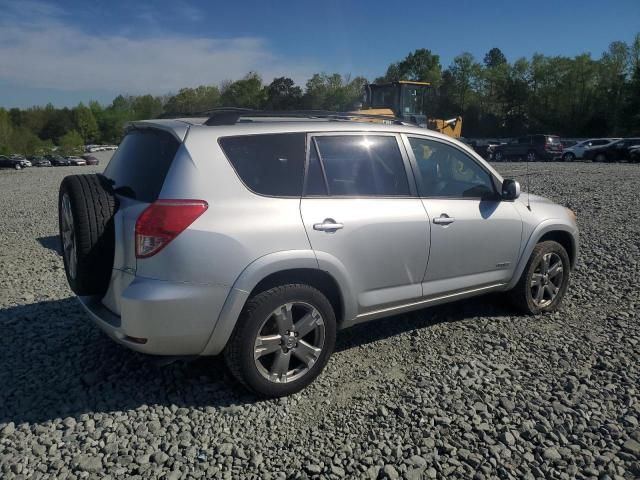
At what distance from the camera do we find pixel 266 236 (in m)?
3.29

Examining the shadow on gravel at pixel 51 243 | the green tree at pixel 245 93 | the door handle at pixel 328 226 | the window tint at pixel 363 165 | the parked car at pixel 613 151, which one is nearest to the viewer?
the door handle at pixel 328 226

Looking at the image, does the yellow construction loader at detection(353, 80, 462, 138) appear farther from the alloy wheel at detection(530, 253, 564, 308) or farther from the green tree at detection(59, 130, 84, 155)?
the green tree at detection(59, 130, 84, 155)

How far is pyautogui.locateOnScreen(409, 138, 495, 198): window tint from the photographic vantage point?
425cm

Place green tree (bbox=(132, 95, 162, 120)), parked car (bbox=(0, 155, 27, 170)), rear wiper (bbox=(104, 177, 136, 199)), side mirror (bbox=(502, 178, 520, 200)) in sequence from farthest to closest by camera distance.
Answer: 1. green tree (bbox=(132, 95, 162, 120))
2. parked car (bbox=(0, 155, 27, 170))
3. side mirror (bbox=(502, 178, 520, 200))
4. rear wiper (bbox=(104, 177, 136, 199))

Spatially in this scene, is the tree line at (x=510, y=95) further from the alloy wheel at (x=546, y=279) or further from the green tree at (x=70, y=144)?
the alloy wheel at (x=546, y=279)

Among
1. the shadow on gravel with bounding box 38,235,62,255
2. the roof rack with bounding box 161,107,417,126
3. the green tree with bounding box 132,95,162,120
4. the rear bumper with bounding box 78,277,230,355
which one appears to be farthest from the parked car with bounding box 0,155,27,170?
the green tree with bounding box 132,95,162,120

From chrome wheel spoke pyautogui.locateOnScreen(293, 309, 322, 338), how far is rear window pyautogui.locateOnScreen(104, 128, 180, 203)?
47.6 inches

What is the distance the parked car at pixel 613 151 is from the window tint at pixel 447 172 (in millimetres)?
31550

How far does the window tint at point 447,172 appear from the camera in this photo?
4.25 m

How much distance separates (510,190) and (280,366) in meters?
2.48

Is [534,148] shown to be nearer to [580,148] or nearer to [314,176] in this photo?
[580,148]

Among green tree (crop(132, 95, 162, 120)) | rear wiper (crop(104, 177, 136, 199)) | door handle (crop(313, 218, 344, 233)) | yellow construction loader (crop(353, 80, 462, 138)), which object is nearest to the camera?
rear wiper (crop(104, 177, 136, 199))

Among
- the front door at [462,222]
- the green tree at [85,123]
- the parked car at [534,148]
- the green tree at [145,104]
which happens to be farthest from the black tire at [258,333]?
the green tree at [85,123]

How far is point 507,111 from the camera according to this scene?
7531 centimetres
